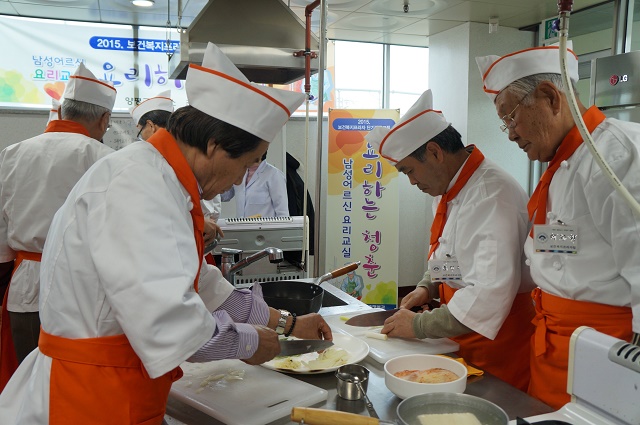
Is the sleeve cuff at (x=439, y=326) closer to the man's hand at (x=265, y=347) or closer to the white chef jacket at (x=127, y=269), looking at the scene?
the man's hand at (x=265, y=347)

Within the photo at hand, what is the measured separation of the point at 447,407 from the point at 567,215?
2.57ft

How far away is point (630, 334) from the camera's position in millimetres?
1505

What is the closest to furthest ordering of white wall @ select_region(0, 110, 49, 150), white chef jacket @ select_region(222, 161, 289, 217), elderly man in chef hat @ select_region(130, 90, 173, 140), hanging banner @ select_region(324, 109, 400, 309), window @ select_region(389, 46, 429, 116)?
elderly man in chef hat @ select_region(130, 90, 173, 140)
white chef jacket @ select_region(222, 161, 289, 217)
white wall @ select_region(0, 110, 49, 150)
hanging banner @ select_region(324, 109, 400, 309)
window @ select_region(389, 46, 429, 116)

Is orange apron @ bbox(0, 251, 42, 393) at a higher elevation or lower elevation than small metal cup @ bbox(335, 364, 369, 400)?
lower

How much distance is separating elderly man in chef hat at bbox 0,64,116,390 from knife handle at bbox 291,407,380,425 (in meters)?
1.80

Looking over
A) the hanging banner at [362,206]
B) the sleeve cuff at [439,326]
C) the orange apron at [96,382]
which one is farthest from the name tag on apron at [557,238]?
the hanging banner at [362,206]

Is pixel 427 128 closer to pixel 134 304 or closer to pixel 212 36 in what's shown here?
pixel 212 36

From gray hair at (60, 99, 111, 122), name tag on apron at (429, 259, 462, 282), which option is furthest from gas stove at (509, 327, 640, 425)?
gray hair at (60, 99, 111, 122)

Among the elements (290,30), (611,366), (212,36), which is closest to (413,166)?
(290,30)

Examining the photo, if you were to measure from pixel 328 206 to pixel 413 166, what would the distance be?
11.8 feet

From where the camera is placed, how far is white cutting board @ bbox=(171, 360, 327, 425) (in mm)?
1276

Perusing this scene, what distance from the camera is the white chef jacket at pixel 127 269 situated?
1.05 m

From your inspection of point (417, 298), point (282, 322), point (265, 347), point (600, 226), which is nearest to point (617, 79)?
point (417, 298)

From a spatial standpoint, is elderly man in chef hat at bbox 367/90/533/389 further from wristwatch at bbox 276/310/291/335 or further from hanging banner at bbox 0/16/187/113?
hanging banner at bbox 0/16/187/113
